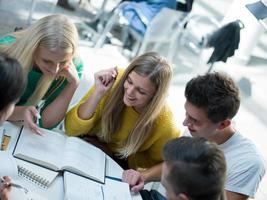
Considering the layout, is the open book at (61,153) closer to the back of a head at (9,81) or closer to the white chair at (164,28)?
the back of a head at (9,81)

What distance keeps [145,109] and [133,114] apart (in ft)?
0.32

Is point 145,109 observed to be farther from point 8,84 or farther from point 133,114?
point 8,84

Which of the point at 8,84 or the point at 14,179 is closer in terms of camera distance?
the point at 8,84

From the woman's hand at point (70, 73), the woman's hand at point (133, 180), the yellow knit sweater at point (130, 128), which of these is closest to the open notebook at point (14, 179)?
the woman's hand at point (133, 180)

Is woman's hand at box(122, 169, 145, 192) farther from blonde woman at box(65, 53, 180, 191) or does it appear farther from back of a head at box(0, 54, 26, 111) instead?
back of a head at box(0, 54, 26, 111)

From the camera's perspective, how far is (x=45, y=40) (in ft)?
5.79

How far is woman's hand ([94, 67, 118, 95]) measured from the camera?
1.92 metres

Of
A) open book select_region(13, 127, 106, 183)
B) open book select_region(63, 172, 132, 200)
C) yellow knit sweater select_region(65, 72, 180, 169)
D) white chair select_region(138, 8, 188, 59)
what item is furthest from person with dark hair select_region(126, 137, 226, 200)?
white chair select_region(138, 8, 188, 59)

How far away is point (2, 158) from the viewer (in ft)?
4.64

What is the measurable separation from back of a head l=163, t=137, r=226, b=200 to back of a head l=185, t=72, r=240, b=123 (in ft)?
1.41

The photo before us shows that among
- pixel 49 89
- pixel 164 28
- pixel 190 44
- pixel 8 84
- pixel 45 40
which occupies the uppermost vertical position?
pixel 8 84

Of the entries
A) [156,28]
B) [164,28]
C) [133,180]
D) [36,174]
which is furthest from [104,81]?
[164,28]

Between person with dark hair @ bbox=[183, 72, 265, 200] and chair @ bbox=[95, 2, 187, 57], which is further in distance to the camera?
chair @ bbox=[95, 2, 187, 57]

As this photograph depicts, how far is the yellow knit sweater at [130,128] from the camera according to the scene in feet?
6.22
